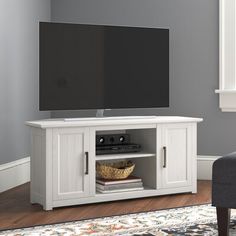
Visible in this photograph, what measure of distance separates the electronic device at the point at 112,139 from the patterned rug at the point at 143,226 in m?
0.73

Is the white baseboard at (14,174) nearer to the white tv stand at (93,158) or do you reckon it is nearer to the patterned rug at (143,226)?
the white tv stand at (93,158)

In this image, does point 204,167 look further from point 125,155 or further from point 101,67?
point 101,67

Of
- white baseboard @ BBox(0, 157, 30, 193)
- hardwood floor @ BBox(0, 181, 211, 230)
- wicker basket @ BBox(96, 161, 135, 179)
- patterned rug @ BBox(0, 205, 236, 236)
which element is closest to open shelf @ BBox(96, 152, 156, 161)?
wicker basket @ BBox(96, 161, 135, 179)

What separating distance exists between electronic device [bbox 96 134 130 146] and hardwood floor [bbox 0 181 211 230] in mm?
449

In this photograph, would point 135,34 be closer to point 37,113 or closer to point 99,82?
point 99,82

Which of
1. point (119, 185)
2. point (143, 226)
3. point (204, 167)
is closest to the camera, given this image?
point (143, 226)

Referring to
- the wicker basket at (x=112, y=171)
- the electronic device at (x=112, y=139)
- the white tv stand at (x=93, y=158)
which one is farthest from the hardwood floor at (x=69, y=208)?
the electronic device at (x=112, y=139)

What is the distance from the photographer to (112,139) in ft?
14.3

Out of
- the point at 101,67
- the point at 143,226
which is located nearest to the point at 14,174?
the point at 101,67

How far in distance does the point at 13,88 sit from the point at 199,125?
1.65 meters

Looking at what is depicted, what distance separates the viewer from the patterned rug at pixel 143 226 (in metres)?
3.30

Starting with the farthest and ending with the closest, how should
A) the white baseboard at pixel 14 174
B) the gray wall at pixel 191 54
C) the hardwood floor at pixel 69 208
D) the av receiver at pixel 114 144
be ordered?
the gray wall at pixel 191 54
the white baseboard at pixel 14 174
the av receiver at pixel 114 144
the hardwood floor at pixel 69 208

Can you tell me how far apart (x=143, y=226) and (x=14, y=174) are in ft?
5.28

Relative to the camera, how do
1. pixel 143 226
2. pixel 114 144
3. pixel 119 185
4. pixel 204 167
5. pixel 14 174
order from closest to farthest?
pixel 143 226, pixel 119 185, pixel 114 144, pixel 14 174, pixel 204 167
